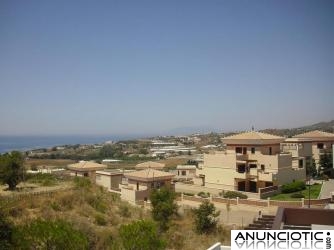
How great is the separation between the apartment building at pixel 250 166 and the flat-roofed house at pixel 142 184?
2.82 m

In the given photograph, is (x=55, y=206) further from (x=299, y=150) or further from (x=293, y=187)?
(x=299, y=150)

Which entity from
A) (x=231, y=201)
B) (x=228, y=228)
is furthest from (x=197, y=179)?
(x=228, y=228)

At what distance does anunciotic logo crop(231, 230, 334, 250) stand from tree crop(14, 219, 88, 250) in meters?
4.26

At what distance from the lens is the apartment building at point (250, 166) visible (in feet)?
77.0

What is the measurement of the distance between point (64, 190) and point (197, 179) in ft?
35.1

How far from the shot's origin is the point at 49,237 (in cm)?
998

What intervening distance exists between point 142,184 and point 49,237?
1460cm

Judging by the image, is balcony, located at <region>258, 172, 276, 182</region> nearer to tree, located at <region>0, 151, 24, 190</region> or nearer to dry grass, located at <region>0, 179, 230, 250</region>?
dry grass, located at <region>0, 179, 230, 250</region>

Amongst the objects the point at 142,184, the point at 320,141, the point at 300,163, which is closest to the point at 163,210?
the point at 142,184

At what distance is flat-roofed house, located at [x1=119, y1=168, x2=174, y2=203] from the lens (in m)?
23.3

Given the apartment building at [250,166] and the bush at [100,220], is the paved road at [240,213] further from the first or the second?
the bush at [100,220]

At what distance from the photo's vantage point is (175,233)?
56.7ft

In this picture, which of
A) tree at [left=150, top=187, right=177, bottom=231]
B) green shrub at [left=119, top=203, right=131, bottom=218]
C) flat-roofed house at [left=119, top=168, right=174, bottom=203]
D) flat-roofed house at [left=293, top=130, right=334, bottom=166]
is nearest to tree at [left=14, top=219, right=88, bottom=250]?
tree at [left=150, top=187, right=177, bottom=231]

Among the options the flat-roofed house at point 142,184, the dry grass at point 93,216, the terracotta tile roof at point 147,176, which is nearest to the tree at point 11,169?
the dry grass at point 93,216
